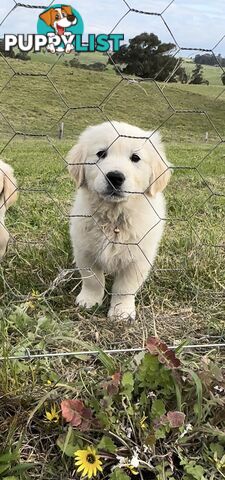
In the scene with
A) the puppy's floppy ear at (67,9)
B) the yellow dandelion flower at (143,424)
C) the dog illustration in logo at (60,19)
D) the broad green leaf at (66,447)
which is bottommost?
the yellow dandelion flower at (143,424)

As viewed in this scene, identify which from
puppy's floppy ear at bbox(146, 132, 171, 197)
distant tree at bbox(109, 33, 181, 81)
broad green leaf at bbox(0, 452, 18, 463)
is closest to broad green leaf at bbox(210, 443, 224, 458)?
broad green leaf at bbox(0, 452, 18, 463)

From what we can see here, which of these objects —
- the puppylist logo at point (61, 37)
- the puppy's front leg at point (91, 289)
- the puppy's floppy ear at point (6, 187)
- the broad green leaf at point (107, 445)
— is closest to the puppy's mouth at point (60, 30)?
the puppylist logo at point (61, 37)

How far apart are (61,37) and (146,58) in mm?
309

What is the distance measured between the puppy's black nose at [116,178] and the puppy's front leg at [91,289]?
358 mm

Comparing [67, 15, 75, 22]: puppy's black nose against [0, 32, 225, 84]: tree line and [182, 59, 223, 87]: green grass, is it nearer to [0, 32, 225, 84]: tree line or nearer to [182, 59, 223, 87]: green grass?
[0, 32, 225, 84]: tree line

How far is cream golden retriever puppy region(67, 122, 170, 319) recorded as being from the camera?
1.93 metres

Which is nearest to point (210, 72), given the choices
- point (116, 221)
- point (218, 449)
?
point (116, 221)

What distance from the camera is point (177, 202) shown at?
3.04 meters

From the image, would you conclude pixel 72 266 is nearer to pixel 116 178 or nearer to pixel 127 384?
pixel 116 178

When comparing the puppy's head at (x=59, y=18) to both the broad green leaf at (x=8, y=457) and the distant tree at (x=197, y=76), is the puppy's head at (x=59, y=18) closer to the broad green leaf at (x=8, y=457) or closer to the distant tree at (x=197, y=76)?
the distant tree at (x=197, y=76)

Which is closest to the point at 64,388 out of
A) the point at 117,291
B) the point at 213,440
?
the point at 213,440

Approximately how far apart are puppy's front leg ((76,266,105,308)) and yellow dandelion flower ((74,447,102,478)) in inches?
29.5

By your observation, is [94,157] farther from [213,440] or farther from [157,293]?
[213,440]

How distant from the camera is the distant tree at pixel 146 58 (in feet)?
5.70
